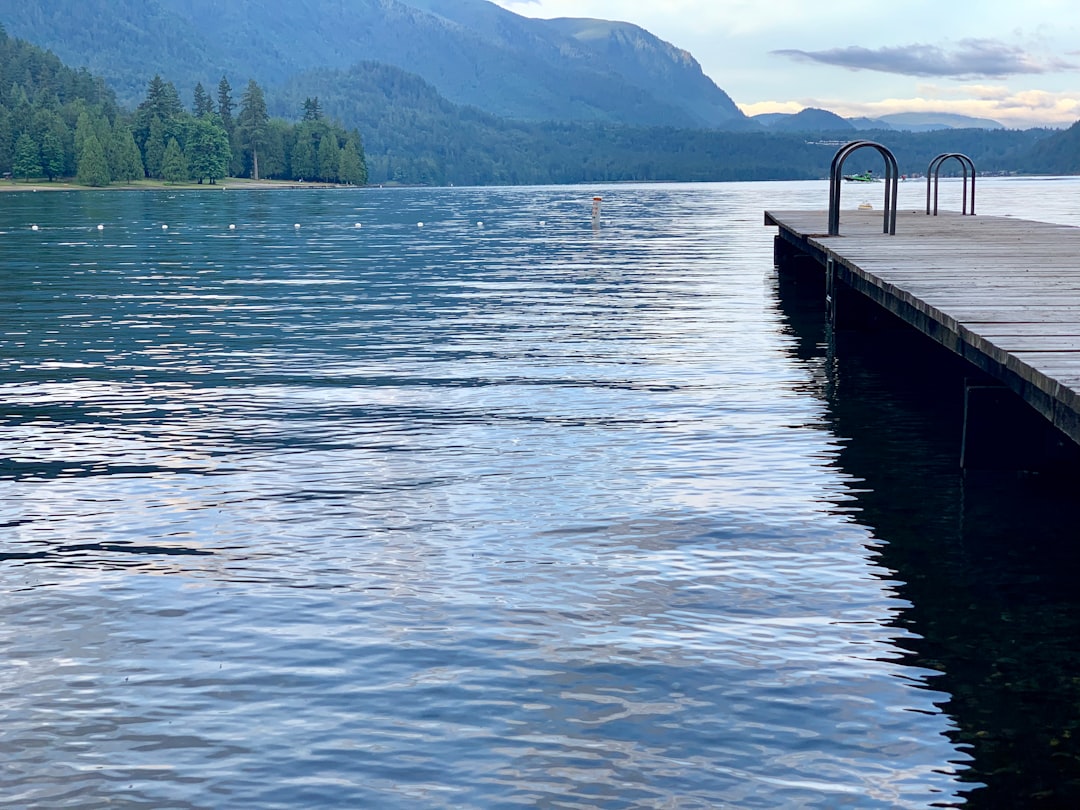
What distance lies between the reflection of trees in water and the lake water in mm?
36

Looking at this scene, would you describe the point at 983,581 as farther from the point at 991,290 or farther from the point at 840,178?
the point at 840,178

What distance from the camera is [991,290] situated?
15727 millimetres

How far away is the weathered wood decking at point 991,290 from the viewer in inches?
408

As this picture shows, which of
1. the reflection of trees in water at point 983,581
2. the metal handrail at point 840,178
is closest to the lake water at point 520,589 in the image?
the reflection of trees in water at point 983,581

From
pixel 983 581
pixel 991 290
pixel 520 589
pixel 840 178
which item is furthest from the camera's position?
pixel 840 178

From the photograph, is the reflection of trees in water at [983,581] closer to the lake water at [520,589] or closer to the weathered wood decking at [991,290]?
the lake water at [520,589]

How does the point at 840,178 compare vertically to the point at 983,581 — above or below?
above

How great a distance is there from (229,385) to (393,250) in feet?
121

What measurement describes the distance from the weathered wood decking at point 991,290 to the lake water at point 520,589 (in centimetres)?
133

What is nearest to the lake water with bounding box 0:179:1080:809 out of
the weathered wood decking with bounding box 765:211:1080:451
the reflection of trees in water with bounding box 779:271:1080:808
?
the reflection of trees in water with bounding box 779:271:1080:808

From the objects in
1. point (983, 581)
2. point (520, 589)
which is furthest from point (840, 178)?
point (520, 589)

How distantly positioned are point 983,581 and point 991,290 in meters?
6.75

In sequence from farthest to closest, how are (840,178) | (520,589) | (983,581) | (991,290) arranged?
(840,178) → (991,290) → (983,581) → (520,589)

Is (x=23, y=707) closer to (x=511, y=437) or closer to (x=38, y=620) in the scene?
(x=38, y=620)
